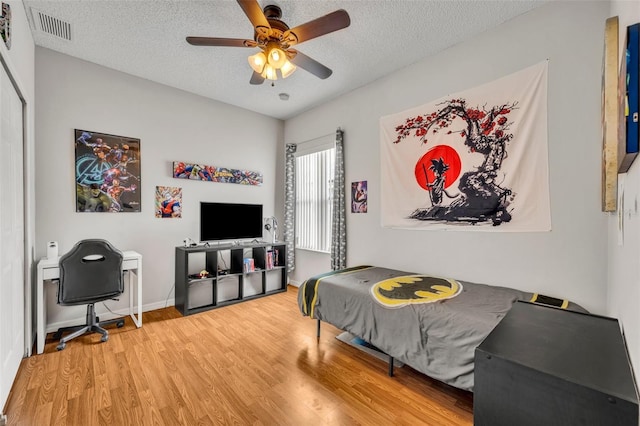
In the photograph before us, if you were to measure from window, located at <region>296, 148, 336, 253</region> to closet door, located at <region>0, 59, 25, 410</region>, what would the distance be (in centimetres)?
308

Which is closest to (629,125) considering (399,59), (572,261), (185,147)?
(572,261)

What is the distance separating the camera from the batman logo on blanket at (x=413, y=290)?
2.06 meters

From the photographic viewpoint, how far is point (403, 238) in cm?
306

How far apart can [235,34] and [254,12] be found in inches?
34.8

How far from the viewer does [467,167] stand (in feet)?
8.36

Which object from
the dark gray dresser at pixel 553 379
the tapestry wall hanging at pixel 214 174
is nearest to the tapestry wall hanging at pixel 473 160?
the dark gray dresser at pixel 553 379

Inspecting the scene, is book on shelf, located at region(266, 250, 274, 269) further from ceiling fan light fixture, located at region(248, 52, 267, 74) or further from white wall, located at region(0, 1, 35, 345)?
ceiling fan light fixture, located at region(248, 52, 267, 74)

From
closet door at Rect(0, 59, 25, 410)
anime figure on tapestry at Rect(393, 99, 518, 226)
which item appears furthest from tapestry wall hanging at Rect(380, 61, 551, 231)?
closet door at Rect(0, 59, 25, 410)

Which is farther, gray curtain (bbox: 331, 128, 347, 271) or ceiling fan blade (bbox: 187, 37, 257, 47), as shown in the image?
gray curtain (bbox: 331, 128, 347, 271)

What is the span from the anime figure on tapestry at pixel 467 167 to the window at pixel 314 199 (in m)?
1.42

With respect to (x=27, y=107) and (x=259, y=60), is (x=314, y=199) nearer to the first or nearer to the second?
(x=259, y=60)

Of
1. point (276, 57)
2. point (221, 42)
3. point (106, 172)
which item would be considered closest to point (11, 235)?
point (106, 172)

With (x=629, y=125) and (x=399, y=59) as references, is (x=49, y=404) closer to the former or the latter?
(x=629, y=125)

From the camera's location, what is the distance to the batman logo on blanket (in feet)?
6.77
